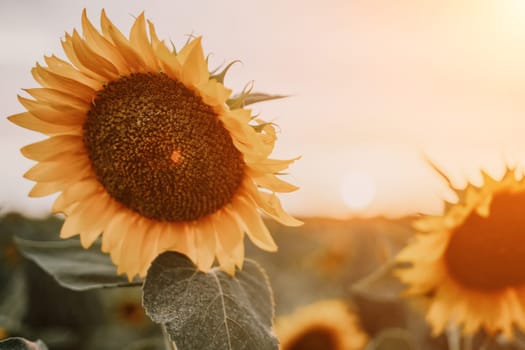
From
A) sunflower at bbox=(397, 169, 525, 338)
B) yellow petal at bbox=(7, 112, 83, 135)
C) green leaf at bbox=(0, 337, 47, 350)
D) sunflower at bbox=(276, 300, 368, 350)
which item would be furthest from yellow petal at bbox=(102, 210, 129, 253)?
sunflower at bbox=(276, 300, 368, 350)

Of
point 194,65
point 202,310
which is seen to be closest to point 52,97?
point 194,65

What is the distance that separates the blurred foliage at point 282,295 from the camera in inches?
116

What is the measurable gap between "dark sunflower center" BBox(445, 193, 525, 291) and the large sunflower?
3.40 ft

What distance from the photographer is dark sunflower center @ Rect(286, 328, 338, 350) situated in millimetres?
4716

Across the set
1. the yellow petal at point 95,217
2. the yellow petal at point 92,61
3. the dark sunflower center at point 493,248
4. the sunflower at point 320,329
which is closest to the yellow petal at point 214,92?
the yellow petal at point 92,61

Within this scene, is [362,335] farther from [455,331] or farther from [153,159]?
[153,159]

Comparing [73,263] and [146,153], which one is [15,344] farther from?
[146,153]

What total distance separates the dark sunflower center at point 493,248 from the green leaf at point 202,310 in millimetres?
1139

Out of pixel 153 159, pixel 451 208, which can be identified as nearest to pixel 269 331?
pixel 153 159

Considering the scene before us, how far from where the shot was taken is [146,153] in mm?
1819

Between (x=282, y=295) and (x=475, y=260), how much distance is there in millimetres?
4740

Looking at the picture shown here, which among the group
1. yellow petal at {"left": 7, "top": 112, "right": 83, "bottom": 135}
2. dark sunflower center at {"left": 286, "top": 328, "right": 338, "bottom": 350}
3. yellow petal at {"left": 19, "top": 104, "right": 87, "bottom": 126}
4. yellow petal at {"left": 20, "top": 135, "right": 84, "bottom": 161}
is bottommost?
dark sunflower center at {"left": 286, "top": 328, "right": 338, "bottom": 350}

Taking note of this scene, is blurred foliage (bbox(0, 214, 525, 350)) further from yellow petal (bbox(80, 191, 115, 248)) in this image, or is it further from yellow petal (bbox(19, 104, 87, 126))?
yellow petal (bbox(19, 104, 87, 126))

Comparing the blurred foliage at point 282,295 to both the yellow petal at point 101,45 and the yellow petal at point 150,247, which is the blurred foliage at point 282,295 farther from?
the yellow petal at point 101,45
